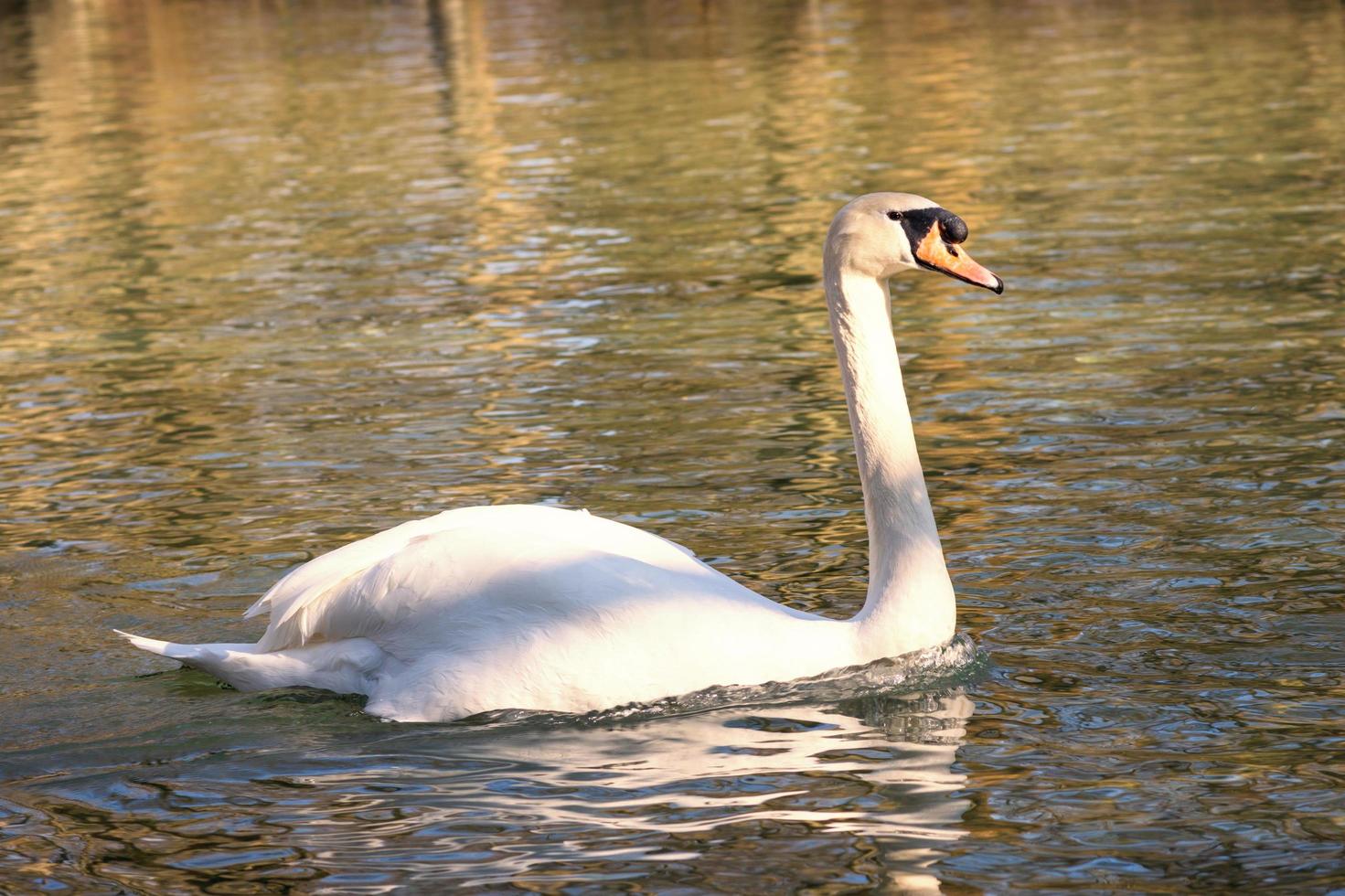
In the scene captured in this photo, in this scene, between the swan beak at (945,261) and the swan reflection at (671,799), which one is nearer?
the swan reflection at (671,799)

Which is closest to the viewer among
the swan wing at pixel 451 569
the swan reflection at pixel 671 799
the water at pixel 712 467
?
the swan reflection at pixel 671 799

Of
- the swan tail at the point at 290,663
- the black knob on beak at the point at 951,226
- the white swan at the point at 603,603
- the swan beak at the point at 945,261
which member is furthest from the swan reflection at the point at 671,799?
the black knob on beak at the point at 951,226

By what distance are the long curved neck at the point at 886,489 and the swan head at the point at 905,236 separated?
0.11 meters

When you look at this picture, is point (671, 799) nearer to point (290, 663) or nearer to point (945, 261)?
point (290, 663)

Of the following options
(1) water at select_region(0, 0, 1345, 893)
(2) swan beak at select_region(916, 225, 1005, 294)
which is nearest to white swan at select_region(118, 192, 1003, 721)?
(2) swan beak at select_region(916, 225, 1005, 294)

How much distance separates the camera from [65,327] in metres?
14.0

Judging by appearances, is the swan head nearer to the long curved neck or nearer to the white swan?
the white swan

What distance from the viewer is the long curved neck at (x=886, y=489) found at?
619 centimetres

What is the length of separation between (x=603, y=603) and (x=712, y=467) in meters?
3.30

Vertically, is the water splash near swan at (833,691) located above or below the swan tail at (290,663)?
below

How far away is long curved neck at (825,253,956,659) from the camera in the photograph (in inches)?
244

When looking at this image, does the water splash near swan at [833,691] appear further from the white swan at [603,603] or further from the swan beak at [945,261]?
the swan beak at [945,261]

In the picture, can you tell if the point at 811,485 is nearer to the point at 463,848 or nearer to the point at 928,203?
the point at 928,203

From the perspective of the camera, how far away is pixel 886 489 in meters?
6.30
